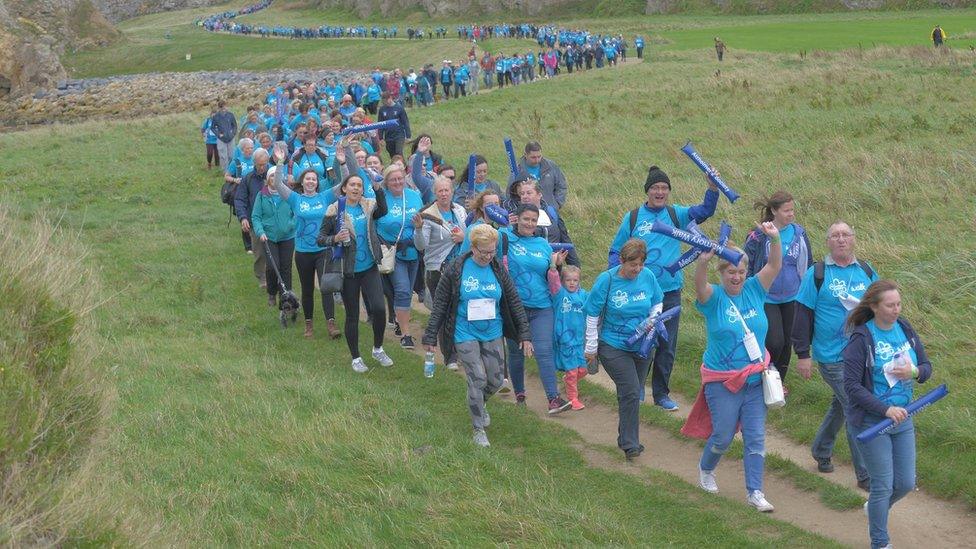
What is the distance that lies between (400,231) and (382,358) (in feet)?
A: 4.71

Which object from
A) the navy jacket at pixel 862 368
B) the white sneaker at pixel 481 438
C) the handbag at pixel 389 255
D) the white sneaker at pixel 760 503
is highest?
the navy jacket at pixel 862 368

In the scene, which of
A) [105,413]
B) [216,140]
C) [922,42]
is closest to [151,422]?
[105,413]

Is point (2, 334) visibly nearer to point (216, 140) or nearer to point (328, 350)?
point (328, 350)

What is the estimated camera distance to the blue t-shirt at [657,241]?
34.1ft

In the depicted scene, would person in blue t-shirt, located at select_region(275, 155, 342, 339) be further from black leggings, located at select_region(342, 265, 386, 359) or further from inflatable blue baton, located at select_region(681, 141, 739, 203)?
inflatable blue baton, located at select_region(681, 141, 739, 203)

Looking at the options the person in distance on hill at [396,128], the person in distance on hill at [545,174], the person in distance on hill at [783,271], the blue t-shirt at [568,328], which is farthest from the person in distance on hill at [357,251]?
the person in distance on hill at [396,128]

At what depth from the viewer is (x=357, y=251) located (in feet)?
39.6

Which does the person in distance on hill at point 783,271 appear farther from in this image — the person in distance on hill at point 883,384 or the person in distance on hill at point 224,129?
the person in distance on hill at point 224,129

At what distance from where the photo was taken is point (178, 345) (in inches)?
523

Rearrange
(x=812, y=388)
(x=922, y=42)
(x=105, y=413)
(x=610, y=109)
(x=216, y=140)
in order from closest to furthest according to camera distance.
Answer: (x=105, y=413)
(x=812, y=388)
(x=216, y=140)
(x=610, y=109)
(x=922, y=42)

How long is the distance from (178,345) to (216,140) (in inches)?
630

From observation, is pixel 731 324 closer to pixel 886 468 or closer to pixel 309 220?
pixel 886 468

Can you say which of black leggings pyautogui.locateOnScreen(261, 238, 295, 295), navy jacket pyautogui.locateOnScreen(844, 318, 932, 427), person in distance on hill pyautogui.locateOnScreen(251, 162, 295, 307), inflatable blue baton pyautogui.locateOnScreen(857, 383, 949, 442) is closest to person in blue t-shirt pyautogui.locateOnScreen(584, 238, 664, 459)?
navy jacket pyautogui.locateOnScreen(844, 318, 932, 427)

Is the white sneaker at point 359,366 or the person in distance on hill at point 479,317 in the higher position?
the person in distance on hill at point 479,317
